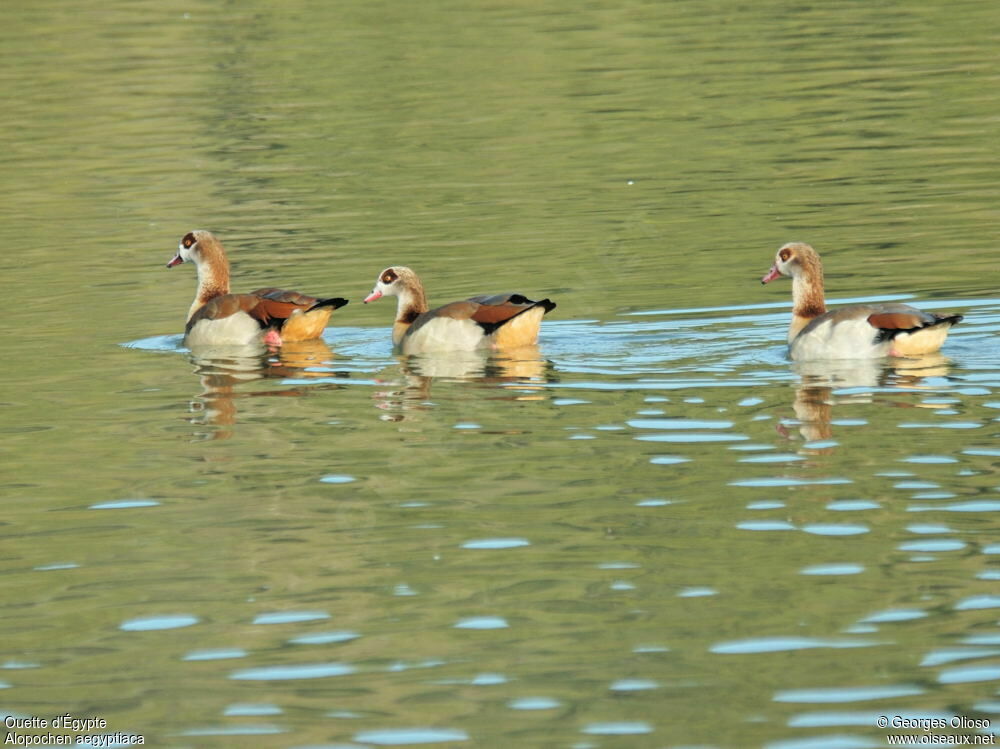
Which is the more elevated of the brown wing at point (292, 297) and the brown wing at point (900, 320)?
the brown wing at point (292, 297)

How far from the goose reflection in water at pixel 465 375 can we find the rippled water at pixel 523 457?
56 mm

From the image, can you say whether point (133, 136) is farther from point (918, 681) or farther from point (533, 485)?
point (918, 681)

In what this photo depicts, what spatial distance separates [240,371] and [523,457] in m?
5.24

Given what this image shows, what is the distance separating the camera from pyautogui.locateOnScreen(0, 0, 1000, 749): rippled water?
350 inches

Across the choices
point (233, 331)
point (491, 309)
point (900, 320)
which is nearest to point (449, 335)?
point (491, 309)

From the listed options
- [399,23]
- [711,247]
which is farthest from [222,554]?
[399,23]

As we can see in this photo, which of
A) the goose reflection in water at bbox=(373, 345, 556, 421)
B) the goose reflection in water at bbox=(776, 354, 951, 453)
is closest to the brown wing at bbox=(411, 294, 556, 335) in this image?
the goose reflection in water at bbox=(373, 345, 556, 421)

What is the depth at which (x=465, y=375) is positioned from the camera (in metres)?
16.4

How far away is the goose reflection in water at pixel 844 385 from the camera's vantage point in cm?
1337

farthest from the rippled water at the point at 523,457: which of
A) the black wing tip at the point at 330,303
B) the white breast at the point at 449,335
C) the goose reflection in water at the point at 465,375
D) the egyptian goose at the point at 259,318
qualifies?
the black wing tip at the point at 330,303

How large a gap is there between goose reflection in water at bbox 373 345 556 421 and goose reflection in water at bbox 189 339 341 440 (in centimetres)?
74

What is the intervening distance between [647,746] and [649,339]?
9.41 meters

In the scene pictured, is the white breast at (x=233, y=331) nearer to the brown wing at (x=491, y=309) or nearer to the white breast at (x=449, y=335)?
the white breast at (x=449, y=335)

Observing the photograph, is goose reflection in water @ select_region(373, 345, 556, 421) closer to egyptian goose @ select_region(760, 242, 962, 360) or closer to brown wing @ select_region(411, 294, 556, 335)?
brown wing @ select_region(411, 294, 556, 335)
